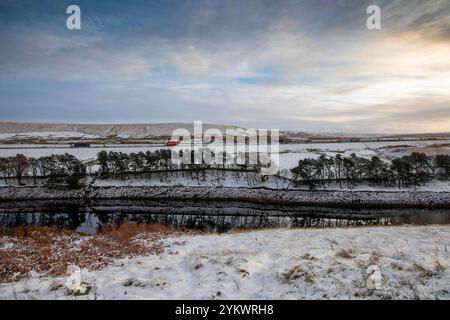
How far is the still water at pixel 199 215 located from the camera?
28352mm

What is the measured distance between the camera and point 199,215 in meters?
32.2

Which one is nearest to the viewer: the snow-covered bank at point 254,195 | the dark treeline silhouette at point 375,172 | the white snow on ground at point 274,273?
the white snow on ground at point 274,273

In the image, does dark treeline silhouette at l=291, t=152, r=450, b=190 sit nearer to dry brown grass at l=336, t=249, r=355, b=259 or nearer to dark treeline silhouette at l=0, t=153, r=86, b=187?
dry brown grass at l=336, t=249, r=355, b=259

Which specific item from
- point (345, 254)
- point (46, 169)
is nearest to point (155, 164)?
point (46, 169)

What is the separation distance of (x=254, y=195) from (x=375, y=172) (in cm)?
2087

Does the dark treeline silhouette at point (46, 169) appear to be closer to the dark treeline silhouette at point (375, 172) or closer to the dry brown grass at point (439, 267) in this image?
the dark treeline silhouette at point (375, 172)

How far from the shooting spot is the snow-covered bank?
37094 mm

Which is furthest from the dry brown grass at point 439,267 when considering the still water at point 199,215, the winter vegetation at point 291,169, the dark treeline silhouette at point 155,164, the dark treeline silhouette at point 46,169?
the dark treeline silhouette at point 46,169

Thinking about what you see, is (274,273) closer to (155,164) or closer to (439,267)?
(439,267)

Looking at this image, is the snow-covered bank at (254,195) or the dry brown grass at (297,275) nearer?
the dry brown grass at (297,275)

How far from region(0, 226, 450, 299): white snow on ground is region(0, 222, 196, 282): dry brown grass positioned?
872mm

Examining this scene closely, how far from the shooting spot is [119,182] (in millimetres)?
47781

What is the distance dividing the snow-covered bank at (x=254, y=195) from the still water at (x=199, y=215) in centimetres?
203
